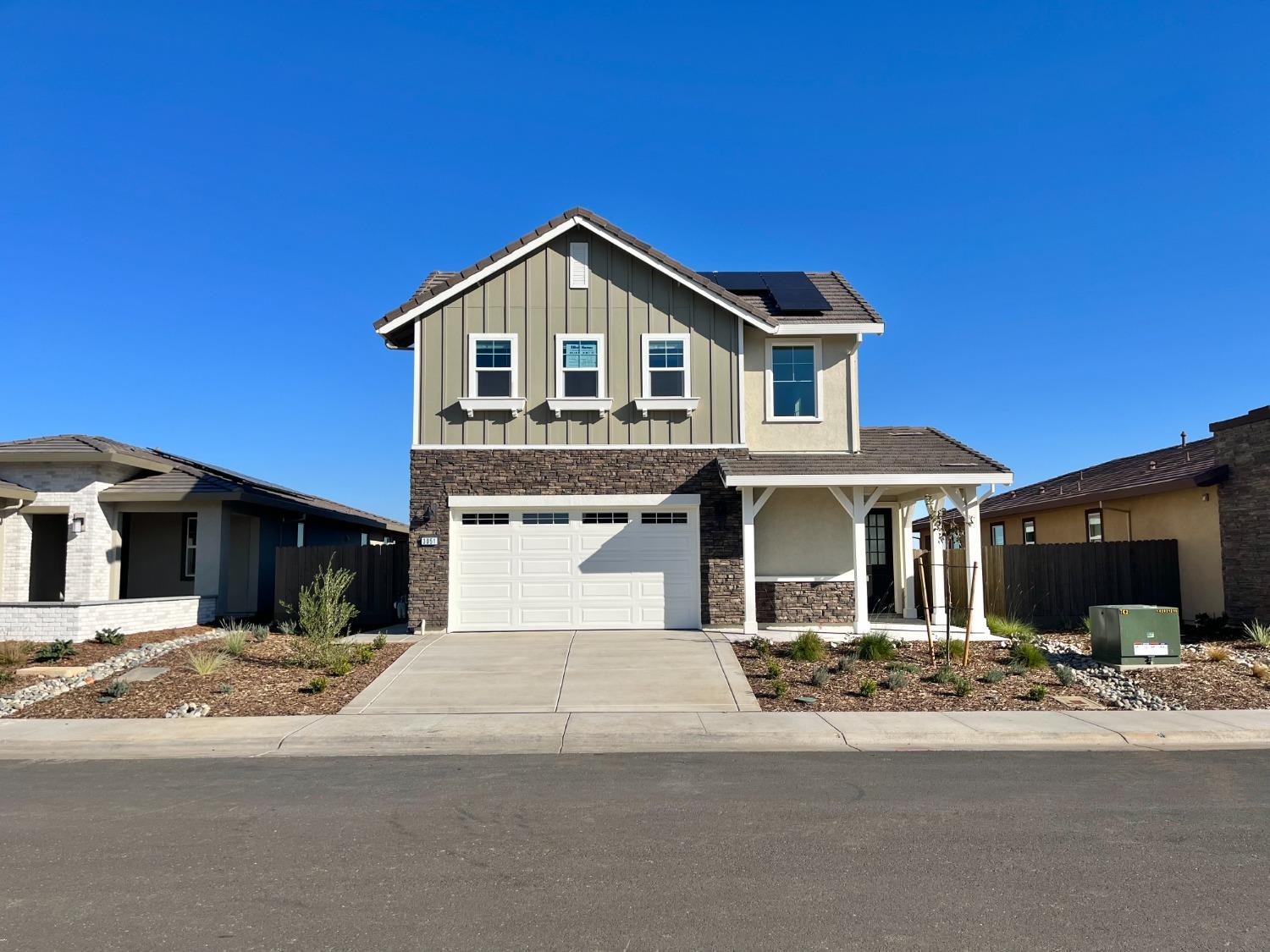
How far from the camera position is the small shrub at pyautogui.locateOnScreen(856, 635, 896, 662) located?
13.5 meters

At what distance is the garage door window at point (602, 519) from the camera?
1681 centimetres

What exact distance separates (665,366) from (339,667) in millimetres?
7987

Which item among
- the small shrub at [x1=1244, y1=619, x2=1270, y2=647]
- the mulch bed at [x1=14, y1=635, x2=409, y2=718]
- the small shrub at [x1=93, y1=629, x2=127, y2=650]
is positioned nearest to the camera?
the mulch bed at [x1=14, y1=635, x2=409, y2=718]

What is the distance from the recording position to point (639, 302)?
56.1 ft

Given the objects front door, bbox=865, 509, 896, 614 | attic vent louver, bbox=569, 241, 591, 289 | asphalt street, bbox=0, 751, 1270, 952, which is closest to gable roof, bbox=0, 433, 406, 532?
attic vent louver, bbox=569, 241, 591, 289

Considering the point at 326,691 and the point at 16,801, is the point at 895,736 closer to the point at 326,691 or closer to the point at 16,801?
the point at 326,691

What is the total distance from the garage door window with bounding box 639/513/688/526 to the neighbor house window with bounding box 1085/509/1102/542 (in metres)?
11.3

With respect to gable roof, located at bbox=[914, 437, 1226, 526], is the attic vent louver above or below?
above

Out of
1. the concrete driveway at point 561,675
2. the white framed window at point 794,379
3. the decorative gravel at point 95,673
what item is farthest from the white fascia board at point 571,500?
the decorative gravel at point 95,673

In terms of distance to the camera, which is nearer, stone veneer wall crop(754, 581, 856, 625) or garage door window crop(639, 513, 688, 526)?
stone veneer wall crop(754, 581, 856, 625)

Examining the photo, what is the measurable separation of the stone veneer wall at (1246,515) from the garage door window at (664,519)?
1022 cm

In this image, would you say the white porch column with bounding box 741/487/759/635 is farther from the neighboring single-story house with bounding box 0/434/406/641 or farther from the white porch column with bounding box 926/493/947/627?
the neighboring single-story house with bounding box 0/434/406/641

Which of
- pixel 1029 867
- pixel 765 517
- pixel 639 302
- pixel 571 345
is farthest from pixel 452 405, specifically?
pixel 1029 867

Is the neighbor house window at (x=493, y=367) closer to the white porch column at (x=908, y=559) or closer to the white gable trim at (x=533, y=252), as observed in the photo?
the white gable trim at (x=533, y=252)
